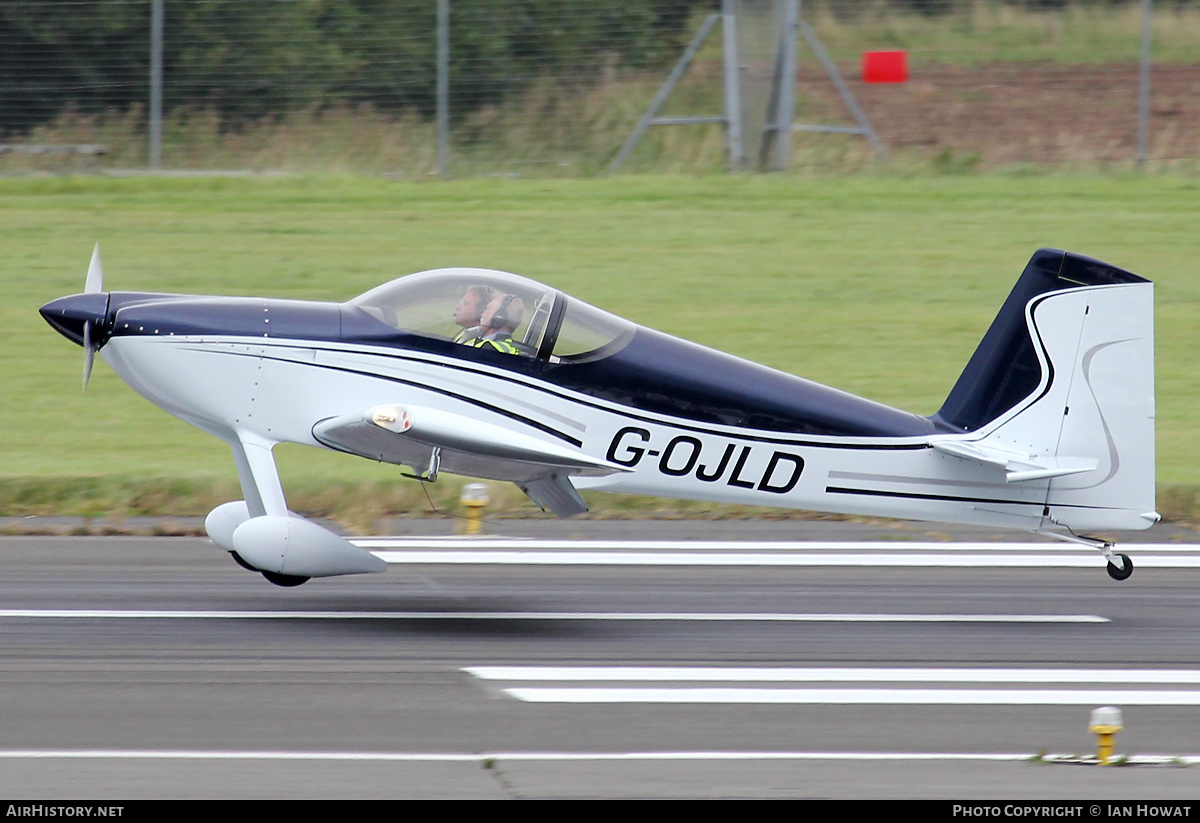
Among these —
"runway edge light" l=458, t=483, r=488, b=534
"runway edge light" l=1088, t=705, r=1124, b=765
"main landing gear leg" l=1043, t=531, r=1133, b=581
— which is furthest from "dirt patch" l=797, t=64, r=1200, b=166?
"runway edge light" l=1088, t=705, r=1124, b=765

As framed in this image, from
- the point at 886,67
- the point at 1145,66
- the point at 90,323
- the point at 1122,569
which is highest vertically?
the point at 1145,66

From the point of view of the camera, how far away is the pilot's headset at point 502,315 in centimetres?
826

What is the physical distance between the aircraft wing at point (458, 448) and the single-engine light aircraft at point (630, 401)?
0.8 inches

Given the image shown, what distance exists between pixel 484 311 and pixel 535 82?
39.8 feet

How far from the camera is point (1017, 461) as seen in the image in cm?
849

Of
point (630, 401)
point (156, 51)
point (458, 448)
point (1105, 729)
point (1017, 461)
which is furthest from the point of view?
point (156, 51)

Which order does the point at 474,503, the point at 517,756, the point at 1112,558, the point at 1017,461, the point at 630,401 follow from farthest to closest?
the point at 474,503 → the point at 1112,558 → the point at 1017,461 → the point at 630,401 → the point at 517,756

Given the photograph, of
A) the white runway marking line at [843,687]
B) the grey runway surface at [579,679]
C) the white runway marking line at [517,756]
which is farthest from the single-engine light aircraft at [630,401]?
the white runway marking line at [517,756]

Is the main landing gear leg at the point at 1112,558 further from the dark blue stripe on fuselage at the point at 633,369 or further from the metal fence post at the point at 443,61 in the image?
the metal fence post at the point at 443,61

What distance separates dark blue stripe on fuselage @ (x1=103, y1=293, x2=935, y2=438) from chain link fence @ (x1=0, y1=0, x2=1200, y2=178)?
38.3 feet

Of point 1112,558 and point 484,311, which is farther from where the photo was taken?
point 1112,558

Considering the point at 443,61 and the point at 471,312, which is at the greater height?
the point at 443,61

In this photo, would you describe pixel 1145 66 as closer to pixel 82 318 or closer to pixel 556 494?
pixel 556 494

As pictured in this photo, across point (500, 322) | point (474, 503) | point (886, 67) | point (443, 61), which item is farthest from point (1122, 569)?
point (886, 67)
